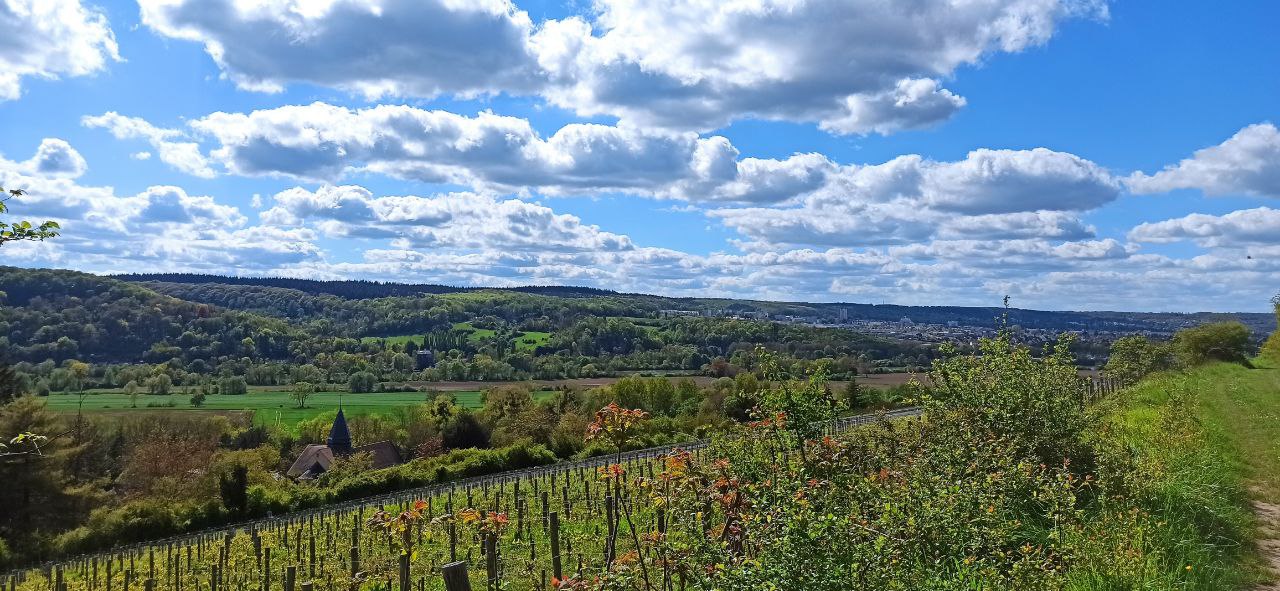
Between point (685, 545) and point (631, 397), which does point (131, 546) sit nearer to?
point (685, 545)

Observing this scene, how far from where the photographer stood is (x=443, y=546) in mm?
20328

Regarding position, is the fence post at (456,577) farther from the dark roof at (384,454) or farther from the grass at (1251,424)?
the dark roof at (384,454)

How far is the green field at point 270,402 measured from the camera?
97875 mm

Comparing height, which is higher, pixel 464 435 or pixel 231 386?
pixel 464 435

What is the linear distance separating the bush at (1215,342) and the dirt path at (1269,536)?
4100cm

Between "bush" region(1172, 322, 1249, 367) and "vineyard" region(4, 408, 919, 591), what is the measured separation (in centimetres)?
3167

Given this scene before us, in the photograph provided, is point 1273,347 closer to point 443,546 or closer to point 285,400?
point 443,546

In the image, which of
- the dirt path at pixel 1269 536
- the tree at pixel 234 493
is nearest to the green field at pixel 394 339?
the tree at pixel 234 493

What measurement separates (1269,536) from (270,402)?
4734 inches

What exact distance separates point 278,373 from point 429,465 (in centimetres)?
11429

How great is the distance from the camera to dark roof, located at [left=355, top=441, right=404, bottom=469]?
60219 mm

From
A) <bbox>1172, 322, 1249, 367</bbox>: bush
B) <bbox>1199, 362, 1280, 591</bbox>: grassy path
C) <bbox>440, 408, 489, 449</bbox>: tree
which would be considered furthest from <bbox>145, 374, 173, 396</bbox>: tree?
<bbox>1199, 362, 1280, 591</bbox>: grassy path

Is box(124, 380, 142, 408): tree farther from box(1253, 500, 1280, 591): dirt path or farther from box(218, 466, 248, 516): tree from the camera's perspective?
box(1253, 500, 1280, 591): dirt path

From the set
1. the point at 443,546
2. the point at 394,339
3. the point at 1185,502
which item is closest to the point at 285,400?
the point at 394,339
